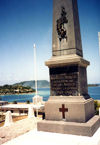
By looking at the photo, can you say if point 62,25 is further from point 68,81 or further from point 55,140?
point 55,140

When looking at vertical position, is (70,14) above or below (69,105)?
above

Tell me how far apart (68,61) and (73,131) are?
3.03m

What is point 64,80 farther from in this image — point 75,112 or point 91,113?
point 91,113

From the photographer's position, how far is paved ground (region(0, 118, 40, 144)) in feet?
24.6

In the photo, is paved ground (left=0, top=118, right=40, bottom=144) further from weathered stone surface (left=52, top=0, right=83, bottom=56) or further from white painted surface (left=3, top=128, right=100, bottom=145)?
weathered stone surface (left=52, top=0, right=83, bottom=56)

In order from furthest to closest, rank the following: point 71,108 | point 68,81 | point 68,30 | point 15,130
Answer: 1. point 15,130
2. point 68,30
3. point 68,81
4. point 71,108

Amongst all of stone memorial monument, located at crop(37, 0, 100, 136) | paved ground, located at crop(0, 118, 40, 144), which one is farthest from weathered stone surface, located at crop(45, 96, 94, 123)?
paved ground, located at crop(0, 118, 40, 144)

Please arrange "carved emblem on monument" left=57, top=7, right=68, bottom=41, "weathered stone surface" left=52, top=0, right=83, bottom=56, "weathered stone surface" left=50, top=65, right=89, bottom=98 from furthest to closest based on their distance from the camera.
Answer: "carved emblem on monument" left=57, top=7, right=68, bottom=41 < "weathered stone surface" left=52, top=0, right=83, bottom=56 < "weathered stone surface" left=50, top=65, right=89, bottom=98

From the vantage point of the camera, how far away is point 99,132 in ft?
22.8

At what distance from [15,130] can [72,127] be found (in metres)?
3.24

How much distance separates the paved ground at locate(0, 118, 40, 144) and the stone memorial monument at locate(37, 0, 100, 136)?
148 centimetres

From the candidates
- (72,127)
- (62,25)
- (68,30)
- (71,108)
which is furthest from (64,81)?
(62,25)

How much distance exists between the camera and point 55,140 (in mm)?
6312

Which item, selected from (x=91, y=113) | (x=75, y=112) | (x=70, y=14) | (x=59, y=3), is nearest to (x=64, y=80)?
(x=75, y=112)
